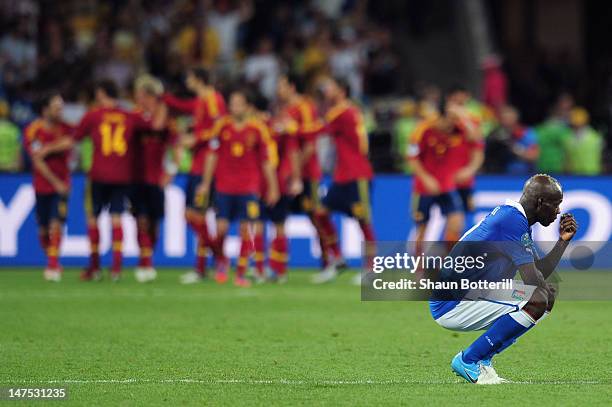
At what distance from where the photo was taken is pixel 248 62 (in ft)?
73.3

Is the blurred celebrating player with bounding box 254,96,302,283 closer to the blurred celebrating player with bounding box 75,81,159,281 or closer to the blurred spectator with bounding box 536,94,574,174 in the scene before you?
the blurred celebrating player with bounding box 75,81,159,281

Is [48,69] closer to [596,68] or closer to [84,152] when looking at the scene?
[84,152]

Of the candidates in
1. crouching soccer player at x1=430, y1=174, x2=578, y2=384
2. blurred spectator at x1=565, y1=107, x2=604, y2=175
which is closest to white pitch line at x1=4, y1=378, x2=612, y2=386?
crouching soccer player at x1=430, y1=174, x2=578, y2=384

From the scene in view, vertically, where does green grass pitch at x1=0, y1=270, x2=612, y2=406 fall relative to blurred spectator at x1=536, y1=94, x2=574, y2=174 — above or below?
below

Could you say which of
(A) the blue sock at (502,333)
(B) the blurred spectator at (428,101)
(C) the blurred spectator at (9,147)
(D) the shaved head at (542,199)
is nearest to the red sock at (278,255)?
(B) the blurred spectator at (428,101)

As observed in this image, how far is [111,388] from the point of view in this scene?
8125mm

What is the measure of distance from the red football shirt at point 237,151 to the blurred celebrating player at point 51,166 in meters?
1.80

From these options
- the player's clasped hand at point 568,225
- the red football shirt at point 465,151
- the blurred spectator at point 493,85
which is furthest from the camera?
the blurred spectator at point 493,85

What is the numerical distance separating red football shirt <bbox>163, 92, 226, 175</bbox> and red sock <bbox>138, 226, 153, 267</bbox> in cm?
89

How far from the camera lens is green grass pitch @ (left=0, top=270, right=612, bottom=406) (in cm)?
796

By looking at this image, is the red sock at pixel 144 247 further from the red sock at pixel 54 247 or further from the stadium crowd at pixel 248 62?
the stadium crowd at pixel 248 62

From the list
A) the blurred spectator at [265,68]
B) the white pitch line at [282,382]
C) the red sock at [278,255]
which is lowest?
the red sock at [278,255]

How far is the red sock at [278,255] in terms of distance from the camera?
52.1 ft

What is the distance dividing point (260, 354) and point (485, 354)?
223 centimetres
